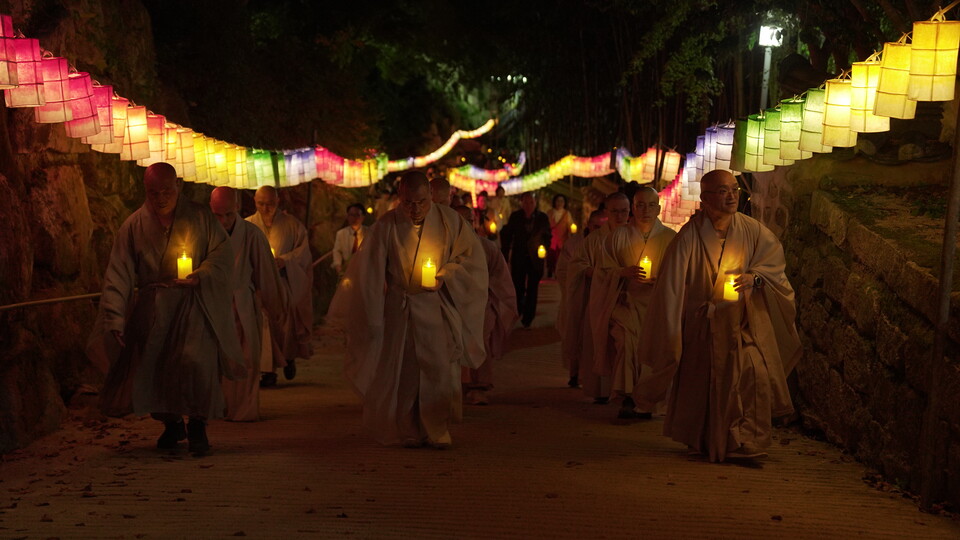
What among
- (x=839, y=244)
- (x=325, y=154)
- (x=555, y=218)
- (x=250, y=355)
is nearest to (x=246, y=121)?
(x=325, y=154)

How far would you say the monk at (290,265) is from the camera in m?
13.5

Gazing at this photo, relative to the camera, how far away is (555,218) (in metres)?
25.3

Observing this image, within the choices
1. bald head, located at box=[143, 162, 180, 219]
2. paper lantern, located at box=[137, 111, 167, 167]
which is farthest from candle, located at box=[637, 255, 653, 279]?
paper lantern, located at box=[137, 111, 167, 167]

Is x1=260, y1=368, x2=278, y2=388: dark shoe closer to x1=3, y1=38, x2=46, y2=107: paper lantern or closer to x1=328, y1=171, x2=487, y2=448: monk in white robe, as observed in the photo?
x1=328, y1=171, x2=487, y2=448: monk in white robe

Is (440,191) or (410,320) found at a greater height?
(440,191)

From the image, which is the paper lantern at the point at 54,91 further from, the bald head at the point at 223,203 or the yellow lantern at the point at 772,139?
the yellow lantern at the point at 772,139

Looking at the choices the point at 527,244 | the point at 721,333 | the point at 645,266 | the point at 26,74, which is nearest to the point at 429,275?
the point at 721,333

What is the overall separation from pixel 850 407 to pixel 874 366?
621 mm

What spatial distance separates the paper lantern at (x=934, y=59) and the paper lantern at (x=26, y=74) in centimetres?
556

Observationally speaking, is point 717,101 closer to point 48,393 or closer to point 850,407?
point 850,407

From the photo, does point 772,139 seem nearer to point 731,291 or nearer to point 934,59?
point 731,291

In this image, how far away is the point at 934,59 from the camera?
6688mm

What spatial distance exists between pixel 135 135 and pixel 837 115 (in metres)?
6.21

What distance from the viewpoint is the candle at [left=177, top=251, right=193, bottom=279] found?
29.3 ft
